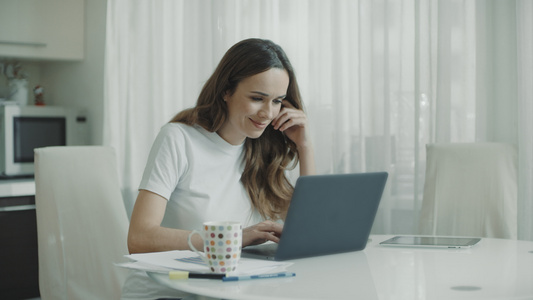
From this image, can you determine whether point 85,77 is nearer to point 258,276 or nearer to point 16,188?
point 16,188

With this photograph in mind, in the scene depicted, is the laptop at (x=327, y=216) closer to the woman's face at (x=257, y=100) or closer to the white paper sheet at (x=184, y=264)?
the white paper sheet at (x=184, y=264)

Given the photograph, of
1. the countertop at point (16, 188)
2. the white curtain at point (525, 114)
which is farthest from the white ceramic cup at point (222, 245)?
the countertop at point (16, 188)

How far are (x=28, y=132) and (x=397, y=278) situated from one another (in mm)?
3126

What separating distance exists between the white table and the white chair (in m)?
0.68

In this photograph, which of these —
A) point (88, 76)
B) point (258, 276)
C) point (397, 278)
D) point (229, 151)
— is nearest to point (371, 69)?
point (229, 151)

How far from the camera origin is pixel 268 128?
2158 millimetres

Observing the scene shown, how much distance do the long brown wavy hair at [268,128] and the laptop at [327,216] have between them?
44 cm

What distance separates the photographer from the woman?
6.11ft

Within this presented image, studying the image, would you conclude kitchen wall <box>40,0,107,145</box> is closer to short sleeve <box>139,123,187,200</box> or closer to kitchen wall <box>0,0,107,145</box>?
kitchen wall <box>0,0,107,145</box>

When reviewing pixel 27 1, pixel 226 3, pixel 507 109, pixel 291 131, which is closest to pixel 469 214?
pixel 507 109

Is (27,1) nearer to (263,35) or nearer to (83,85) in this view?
(83,85)

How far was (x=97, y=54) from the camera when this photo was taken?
158 inches

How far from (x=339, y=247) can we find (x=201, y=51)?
2262 millimetres

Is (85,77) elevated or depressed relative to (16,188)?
elevated
